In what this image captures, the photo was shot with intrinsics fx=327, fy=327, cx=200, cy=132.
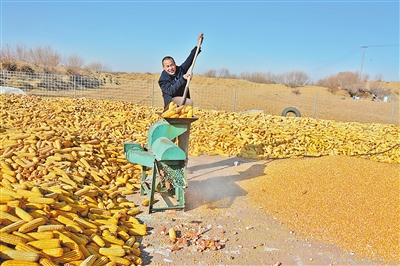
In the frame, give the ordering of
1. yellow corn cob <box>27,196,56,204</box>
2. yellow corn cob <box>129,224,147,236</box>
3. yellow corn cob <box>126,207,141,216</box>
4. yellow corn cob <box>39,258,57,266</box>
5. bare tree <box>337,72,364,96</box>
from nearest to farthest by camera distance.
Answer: yellow corn cob <box>39,258,57,266</box>, yellow corn cob <box>27,196,56,204</box>, yellow corn cob <box>129,224,147,236</box>, yellow corn cob <box>126,207,141,216</box>, bare tree <box>337,72,364,96</box>

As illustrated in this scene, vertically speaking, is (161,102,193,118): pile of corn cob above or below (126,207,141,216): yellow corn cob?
above

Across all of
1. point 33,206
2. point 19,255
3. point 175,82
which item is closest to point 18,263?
point 19,255

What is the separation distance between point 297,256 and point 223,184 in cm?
258

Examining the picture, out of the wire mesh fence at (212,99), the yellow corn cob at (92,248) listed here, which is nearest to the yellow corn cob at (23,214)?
the yellow corn cob at (92,248)

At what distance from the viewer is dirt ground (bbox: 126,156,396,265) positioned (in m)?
3.58

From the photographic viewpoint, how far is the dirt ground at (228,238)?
3.58 meters

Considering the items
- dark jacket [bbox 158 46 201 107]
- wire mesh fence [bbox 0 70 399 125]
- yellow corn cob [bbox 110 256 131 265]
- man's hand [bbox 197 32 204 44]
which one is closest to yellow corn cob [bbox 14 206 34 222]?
yellow corn cob [bbox 110 256 131 265]

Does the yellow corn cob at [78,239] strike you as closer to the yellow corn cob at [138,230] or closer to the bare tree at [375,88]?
the yellow corn cob at [138,230]

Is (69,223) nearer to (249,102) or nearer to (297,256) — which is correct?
(297,256)

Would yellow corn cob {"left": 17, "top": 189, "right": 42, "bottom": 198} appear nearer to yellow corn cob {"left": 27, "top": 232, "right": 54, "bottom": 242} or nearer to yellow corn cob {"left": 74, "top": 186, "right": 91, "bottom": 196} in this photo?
yellow corn cob {"left": 27, "top": 232, "right": 54, "bottom": 242}

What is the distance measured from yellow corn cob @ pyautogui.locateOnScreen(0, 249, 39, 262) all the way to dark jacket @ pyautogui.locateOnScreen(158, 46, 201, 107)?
3196 mm

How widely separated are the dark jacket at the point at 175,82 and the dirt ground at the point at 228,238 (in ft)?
5.59

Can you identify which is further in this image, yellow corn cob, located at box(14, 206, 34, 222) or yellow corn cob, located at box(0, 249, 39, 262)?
yellow corn cob, located at box(14, 206, 34, 222)

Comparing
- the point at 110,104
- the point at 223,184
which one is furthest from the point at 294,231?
the point at 110,104
